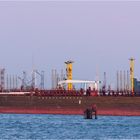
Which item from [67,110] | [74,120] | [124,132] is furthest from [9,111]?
[124,132]

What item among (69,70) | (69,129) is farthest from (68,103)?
(69,129)

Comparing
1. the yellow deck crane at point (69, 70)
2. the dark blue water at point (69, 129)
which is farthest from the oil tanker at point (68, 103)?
the yellow deck crane at point (69, 70)

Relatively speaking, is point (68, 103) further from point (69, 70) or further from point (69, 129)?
point (69, 129)

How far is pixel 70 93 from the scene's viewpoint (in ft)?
434

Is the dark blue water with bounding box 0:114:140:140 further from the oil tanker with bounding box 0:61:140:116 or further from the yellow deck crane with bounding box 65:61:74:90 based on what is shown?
the yellow deck crane with bounding box 65:61:74:90

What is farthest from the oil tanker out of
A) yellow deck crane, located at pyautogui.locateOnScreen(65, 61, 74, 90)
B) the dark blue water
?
yellow deck crane, located at pyautogui.locateOnScreen(65, 61, 74, 90)

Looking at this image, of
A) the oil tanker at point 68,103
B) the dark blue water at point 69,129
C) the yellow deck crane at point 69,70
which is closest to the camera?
the dark blue water at point 69,129

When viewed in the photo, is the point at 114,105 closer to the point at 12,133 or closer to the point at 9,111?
the point at 9,111

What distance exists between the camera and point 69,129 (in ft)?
311

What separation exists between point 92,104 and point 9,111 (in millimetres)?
8893

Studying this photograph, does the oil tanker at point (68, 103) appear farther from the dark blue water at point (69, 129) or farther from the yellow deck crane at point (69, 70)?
Answer: the yellow deck crane at point (69, 70)

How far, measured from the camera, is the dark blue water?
85.9 m

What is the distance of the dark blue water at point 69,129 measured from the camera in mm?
85938

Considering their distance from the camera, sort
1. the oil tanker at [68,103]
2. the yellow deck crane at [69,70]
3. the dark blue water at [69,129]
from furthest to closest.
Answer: the yellow deck crane at [69,70]
the oil tanker at [68,103]
the dark blue water at [69,129]
